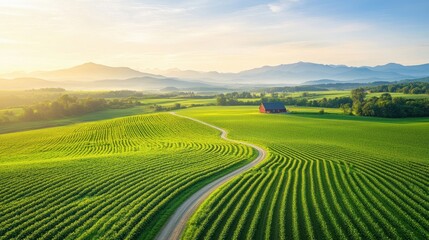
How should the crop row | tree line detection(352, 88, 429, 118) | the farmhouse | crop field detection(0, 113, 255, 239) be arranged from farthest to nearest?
the farmhouse, tree line detection(352, 88, 429, 118), crop field detection(0, 113, 255, 239), the crop row

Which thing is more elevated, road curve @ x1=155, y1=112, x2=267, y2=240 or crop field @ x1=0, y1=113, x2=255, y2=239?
crop field @ x1=0, y1=113, x2=255, y2=239

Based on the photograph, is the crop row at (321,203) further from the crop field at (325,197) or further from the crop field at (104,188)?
the crop field at (104,188)

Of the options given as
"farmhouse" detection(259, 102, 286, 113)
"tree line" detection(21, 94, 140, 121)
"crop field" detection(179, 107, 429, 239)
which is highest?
"tree line" detection(21, 94, 140, 121)

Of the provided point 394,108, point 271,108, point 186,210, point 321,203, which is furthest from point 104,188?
point 394,108

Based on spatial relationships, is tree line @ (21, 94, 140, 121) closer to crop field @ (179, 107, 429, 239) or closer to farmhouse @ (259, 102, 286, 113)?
farmhouse @ (259, 102, 286, 113)

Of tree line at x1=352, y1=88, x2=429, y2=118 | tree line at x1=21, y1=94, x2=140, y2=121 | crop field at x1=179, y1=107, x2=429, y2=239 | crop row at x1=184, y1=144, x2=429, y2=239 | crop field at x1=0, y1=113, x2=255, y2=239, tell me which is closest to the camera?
crop row at x1=184, y1=144, x2=429, y2=239

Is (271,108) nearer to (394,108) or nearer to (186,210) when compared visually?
(394,108)

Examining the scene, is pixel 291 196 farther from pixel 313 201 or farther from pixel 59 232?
pixel 59 232

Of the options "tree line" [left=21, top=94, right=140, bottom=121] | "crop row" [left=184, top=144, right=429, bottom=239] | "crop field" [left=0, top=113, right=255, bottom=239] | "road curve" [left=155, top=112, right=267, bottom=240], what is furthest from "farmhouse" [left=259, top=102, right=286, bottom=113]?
"tree line" [left=21, top=94, right=140, bottom=121]
